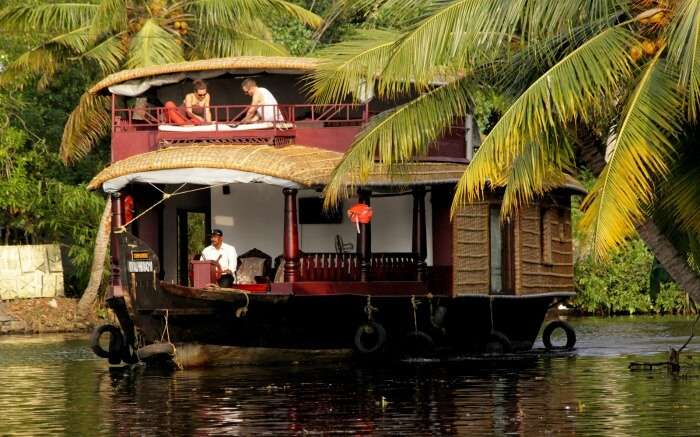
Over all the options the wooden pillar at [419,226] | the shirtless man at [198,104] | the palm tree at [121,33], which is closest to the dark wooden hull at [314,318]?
the wooden pillar at [419,226]

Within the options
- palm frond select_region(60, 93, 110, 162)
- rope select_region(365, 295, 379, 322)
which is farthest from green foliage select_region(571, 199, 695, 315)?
rope select_region(365, 295, 379, 322)

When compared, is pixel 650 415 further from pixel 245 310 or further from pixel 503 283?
pixel 503 283

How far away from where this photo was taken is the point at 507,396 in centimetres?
1333

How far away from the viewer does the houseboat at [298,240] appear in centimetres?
1627

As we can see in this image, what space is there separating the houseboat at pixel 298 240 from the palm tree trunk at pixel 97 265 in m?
5.09

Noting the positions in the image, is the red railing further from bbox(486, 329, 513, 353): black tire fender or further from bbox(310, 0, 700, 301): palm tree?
bbox(310, 0, 700, 301): palm tree

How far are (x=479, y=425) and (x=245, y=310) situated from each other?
202 inches

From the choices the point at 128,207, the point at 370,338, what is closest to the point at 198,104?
the point at 128,207

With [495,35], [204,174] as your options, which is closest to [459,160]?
[204,174]

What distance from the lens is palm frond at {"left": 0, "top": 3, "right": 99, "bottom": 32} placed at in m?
23.9

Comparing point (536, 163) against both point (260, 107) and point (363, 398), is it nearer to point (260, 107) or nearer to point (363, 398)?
point (363, 398)

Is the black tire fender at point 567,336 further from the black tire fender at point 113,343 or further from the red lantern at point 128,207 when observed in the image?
the red lantern at point 128,207

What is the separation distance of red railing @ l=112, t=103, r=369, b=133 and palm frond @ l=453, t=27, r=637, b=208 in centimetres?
503

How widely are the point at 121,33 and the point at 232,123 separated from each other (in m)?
7.69
